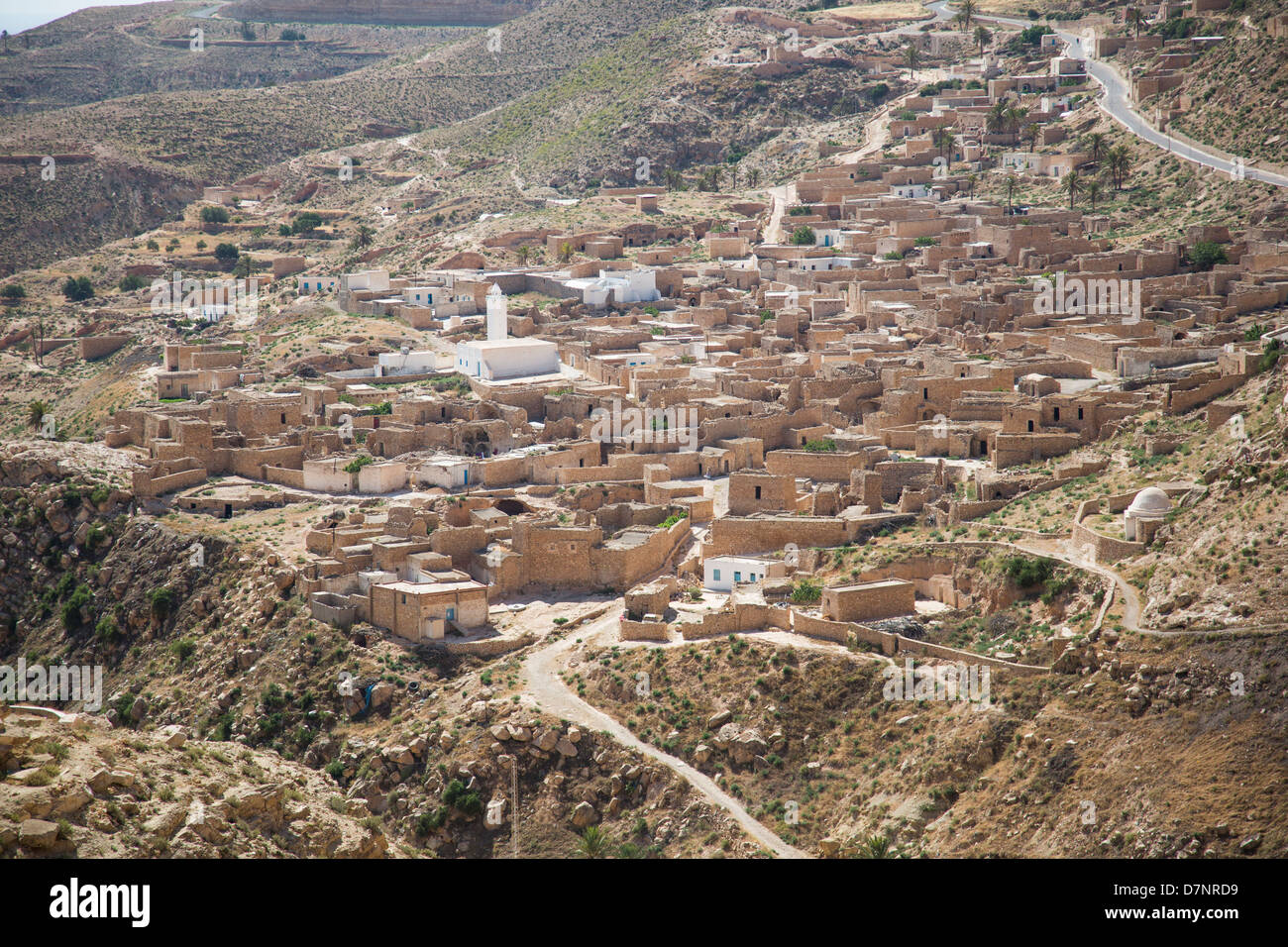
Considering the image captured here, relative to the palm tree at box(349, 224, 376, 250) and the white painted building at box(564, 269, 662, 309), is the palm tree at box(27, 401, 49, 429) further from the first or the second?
the palm tree at box(349, 224, 376, 250)

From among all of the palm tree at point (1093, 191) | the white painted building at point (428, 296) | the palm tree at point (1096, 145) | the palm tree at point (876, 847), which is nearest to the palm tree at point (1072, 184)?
the palm tree at point (1093, 191)

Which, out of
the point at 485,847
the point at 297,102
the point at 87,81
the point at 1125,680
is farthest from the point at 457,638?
the point at 87,81

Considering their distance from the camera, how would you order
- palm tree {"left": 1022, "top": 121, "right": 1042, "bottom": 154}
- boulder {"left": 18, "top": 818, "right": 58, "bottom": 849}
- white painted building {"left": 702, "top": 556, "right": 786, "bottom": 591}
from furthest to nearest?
palm tree {"left": 1022, "top": 121, "right": 1042, "bottom": 154} < white painted building {"left": 702, "top": 556, "right": 786, "bottom": 591} < boulder {"left": 18, "top": 818, "right": 58, "bottom": 849}

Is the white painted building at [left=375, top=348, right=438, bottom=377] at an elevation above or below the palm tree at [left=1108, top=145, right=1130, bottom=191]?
below

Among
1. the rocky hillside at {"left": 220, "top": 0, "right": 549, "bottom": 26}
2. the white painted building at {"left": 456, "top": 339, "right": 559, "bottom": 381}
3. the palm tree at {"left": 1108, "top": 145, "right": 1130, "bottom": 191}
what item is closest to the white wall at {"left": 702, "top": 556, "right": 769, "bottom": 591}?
the white painted building at {"left": 456, "top": 339, "right": 559, "bottom": 381}

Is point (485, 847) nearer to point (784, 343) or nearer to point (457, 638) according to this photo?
point (457, 638)

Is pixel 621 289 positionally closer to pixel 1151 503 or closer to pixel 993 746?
pixel 1151 503
